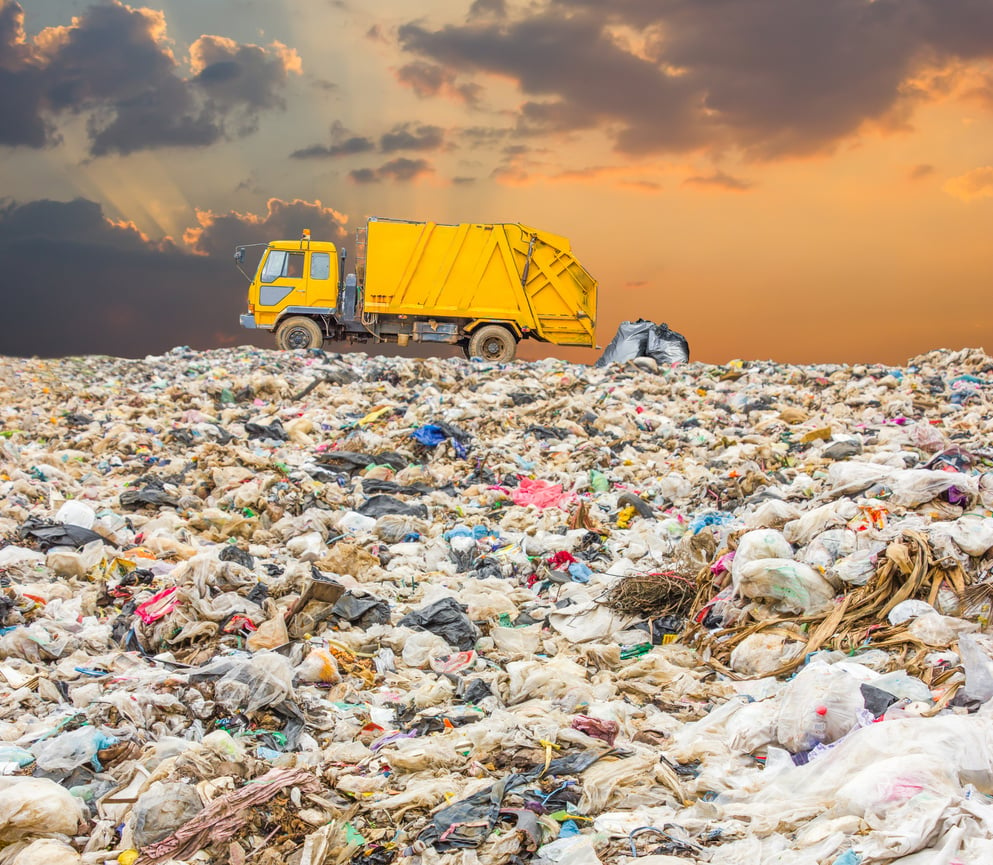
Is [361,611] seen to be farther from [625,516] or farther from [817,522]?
[625,516]

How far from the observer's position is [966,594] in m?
4.02

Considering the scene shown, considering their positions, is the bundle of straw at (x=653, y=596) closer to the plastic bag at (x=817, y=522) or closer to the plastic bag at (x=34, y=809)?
the plastic bag at (x=817, y=522)

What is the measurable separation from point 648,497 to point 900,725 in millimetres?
5171

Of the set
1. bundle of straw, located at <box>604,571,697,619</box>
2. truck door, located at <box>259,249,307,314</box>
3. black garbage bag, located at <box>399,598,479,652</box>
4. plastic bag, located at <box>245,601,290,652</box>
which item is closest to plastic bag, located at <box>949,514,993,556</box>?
bundle of straw, located at <box>604,571,697,619</box>

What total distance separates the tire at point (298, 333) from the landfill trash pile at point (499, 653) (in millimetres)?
7058

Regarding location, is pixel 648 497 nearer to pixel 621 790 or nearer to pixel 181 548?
pixel 181 548

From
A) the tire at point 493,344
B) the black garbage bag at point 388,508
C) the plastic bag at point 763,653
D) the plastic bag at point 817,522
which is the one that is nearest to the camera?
the plastic bag at point 763,653

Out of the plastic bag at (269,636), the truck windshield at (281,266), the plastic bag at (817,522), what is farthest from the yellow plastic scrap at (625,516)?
the truck windshield at (281,266)

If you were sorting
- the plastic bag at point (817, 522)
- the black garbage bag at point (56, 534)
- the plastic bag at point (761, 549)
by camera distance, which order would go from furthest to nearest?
the black garbage bag at point (56, 534) → the plastic bag at point (817, 522) → the plastic bag at point (761, 549)

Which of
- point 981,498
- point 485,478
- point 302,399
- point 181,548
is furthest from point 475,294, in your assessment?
point 981,498

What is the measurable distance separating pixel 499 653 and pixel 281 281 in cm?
1316

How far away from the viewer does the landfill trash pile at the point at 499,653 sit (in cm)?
266

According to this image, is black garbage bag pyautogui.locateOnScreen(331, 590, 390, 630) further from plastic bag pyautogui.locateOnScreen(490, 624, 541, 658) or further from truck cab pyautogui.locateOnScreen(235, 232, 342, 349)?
truck cab pyautogui.locateOnScreen(235, 232, 342, 349)

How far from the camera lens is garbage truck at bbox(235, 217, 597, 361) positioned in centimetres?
1630
